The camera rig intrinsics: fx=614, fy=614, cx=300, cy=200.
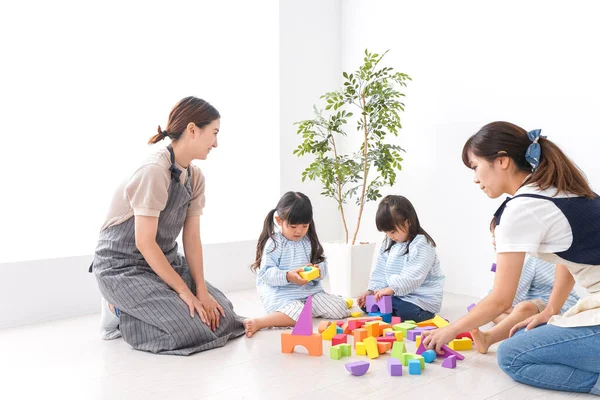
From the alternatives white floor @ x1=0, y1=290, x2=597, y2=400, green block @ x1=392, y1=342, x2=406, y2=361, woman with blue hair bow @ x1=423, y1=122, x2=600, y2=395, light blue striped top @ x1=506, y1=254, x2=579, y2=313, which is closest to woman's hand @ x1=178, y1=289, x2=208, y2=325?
white floor @ x1=0, y1=290, x2=597, y2=400

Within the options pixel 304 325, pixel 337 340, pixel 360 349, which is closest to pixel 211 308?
pixel 304 325

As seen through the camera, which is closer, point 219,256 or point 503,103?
point 503,103

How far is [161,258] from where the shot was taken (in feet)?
7.92

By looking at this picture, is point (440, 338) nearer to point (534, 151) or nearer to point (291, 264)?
point (534, 151)

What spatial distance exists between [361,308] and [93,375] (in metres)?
1.40

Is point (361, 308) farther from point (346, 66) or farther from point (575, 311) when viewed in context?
point (346, 66)

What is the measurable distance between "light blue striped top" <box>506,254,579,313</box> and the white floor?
450 millimetres

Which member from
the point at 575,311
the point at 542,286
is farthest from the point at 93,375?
the point at 542,286

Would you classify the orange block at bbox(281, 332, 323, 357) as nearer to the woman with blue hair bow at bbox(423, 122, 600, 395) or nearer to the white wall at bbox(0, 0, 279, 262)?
the woman with blue hair bow at bbox(423, 122, 600, 395)

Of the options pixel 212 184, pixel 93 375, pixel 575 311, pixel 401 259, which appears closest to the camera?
pixel 575 311

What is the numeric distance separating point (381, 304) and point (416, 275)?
216 millimetres

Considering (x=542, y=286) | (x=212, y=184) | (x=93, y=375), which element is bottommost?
(x=93, y=375)

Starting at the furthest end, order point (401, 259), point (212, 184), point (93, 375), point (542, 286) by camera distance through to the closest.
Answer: point (212, 184) → point (401, 259) → point (542, 286) → point (93, 375)

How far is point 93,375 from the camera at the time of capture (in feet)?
6.96
